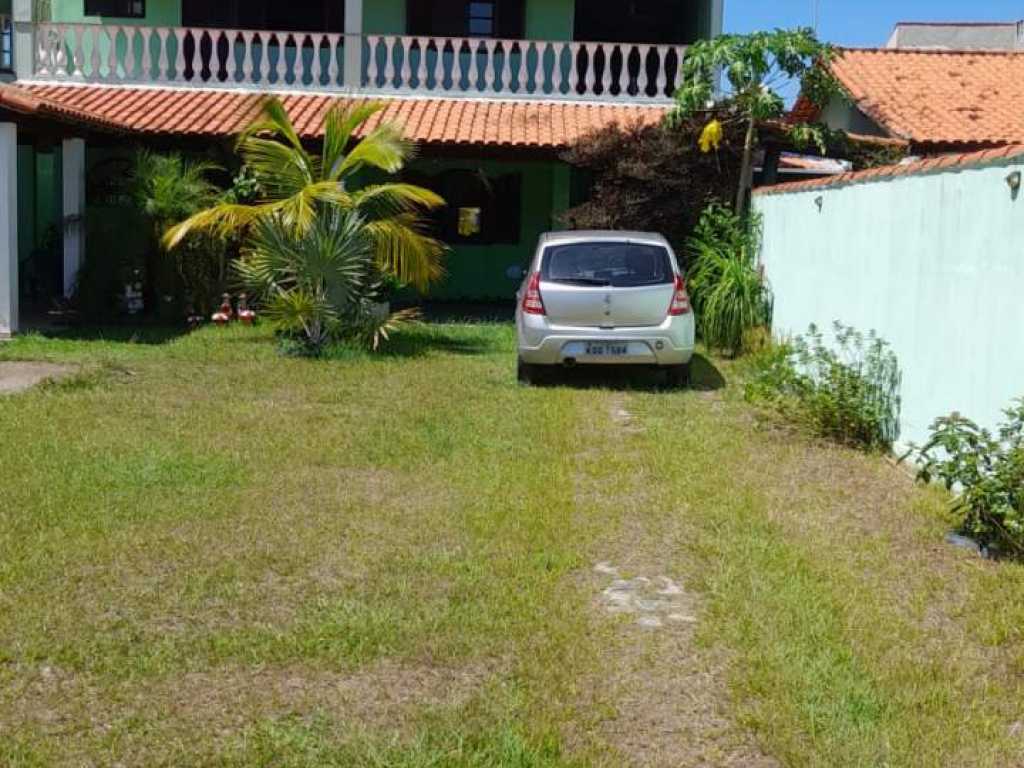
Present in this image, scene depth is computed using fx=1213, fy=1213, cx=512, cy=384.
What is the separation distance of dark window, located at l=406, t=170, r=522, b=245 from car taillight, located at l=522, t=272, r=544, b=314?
9244mm

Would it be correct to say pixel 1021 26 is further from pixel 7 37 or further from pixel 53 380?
pixel 53 380

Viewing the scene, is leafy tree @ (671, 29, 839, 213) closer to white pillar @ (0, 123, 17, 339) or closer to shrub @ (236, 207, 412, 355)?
shrub @ (236, 207, 412, 355)

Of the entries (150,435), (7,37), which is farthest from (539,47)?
(150,435)

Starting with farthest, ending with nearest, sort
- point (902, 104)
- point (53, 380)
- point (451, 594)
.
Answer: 1. point (902, 104)
2. point (53, 380)
3. point (451, 594)

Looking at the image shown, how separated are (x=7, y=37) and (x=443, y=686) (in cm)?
1826

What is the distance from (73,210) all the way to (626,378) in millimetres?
8030

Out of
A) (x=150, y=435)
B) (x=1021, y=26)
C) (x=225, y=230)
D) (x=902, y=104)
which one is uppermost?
(x=1021, y=26)

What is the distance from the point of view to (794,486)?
24.0 feet

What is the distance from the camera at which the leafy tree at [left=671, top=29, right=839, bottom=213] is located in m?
14.6

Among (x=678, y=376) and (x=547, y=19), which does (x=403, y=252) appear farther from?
(x=547, y=19)

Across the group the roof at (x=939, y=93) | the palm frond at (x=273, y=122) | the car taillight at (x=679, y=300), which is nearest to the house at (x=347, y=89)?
the palm frond at (x=273, y=122)

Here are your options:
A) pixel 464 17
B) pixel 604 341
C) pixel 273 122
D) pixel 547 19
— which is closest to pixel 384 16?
pixel 464 17

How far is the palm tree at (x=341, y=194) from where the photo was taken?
1266 centimetres

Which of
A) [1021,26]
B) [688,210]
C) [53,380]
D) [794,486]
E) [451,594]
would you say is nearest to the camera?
[451,594]
